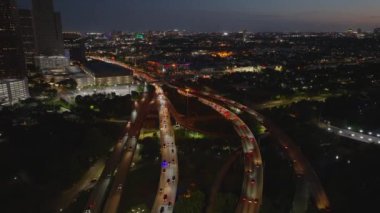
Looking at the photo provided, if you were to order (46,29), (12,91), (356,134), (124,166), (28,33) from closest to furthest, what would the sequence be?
(124,166) → (356,134) → (12,91) → (46,29) → (28,33)

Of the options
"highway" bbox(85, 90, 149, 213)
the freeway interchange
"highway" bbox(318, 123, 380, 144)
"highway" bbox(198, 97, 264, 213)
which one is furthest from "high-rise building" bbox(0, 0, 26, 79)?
"highway" bbox(318, 123, 380, 144)

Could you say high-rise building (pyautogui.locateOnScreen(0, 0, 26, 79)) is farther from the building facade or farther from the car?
the car

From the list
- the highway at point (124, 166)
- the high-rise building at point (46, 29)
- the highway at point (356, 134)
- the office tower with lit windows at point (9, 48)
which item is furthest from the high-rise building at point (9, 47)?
the highway at point (356, 134)

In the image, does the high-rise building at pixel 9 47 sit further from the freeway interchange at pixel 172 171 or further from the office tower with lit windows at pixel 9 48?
the freeway interchange at pixel 172 171

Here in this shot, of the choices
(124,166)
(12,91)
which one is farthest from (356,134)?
(12,91)

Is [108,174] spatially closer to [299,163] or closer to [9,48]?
[299,163]

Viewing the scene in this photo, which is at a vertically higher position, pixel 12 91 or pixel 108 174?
pixel 12 91
